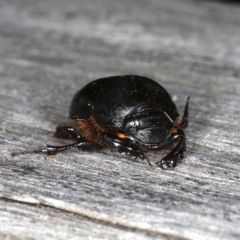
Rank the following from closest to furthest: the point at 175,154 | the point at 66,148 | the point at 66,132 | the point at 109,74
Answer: the point at 175,154 → the point at 66,148 → the point at 66,132 → the point at 109,74

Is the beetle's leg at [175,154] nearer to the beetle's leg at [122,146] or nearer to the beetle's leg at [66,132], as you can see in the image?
the beetle's leg at [122,146]

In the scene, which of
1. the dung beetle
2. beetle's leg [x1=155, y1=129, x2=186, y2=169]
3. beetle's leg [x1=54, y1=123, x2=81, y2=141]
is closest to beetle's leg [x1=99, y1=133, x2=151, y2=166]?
the dung beetle

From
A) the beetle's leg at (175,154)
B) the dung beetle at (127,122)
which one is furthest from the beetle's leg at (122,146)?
the beetle's leg at (175,154)

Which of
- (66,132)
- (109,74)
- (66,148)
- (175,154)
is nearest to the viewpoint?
(175,154)

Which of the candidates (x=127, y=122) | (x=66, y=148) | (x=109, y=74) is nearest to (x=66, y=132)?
(x=66, y=148)

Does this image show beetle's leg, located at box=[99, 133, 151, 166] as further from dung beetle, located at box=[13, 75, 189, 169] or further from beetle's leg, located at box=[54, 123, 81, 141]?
beetle's leg, located at box=[54, 123, 81, 141]

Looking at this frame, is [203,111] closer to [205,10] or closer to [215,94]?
[215,94]

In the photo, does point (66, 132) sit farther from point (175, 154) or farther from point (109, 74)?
point (109, 74)
